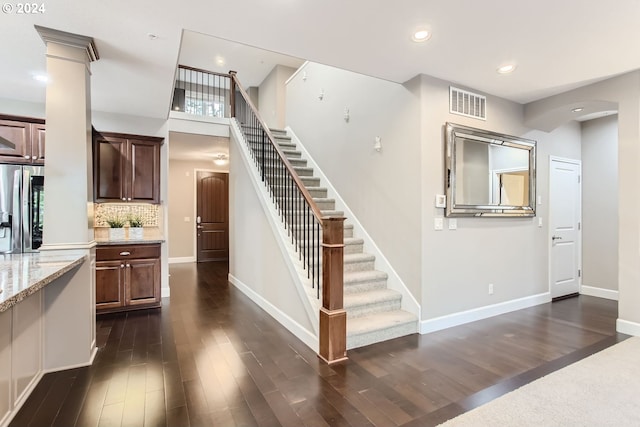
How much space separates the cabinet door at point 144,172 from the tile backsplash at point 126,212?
411mm

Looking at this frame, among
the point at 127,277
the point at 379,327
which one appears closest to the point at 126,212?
the point at 127,277

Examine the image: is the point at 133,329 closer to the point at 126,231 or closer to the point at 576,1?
the point at 126,231

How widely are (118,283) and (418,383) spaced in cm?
371

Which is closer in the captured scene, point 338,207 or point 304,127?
point 338,207

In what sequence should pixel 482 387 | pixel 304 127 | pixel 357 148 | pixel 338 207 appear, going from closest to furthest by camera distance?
pixel 482 387
pixel 357 148
pixel 338 207
pixel 304 127

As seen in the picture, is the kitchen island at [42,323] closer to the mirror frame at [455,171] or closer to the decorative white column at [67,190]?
the decorative white column at [67,190]

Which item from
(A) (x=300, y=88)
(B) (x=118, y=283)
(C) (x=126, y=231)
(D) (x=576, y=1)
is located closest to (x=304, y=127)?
(A) (x=300, y=88)

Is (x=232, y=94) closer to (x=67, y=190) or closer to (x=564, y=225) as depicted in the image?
(x=67, y=190)

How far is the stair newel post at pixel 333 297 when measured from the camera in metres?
2.75

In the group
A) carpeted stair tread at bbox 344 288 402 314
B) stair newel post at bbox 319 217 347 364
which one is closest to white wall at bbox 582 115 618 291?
carpeted stair tread at bbox 344 288 402 314

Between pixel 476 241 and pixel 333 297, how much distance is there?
2089 millimetres

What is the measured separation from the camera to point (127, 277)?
4.11m

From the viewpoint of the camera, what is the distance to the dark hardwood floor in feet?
6.63

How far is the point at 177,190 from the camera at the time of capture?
324 inches
